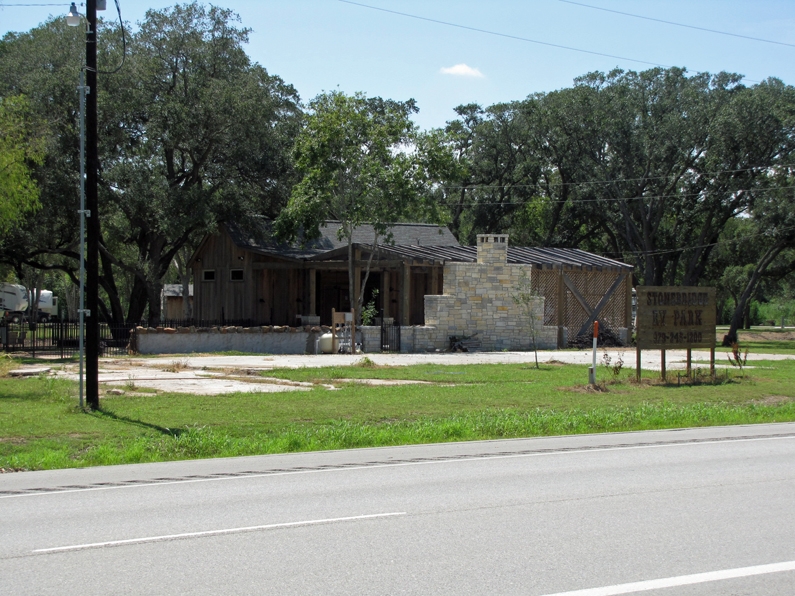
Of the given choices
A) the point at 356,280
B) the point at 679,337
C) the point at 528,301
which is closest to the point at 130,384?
the point at 679,337

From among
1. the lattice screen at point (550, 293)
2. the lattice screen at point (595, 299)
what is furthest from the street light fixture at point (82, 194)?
the lattice screen at point (595, 299)

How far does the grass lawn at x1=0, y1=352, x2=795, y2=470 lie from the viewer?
13.0 metres

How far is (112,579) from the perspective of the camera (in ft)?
20.2

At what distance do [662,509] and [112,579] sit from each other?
5059 millimetres

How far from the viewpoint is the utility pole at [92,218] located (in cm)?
1578

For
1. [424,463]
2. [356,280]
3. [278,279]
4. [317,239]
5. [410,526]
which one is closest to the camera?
[410,526]

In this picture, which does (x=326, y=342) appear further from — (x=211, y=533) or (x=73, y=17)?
(x=211, y=533)

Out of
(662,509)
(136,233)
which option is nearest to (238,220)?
(136,233)

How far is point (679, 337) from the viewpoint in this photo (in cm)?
2308

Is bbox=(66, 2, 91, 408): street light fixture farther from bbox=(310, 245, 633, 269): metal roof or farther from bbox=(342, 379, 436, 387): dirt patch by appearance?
bbox=(310, 245, 633, 269): metal roof

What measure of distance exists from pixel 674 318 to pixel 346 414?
10802mm

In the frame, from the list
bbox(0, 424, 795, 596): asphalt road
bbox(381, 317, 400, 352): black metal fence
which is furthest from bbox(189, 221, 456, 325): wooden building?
bbox(0, 424, 795, 596): asphalt road

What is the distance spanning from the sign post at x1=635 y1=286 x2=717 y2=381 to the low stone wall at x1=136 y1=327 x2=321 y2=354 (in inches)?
558

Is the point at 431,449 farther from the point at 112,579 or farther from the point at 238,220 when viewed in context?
the point at 238,220
